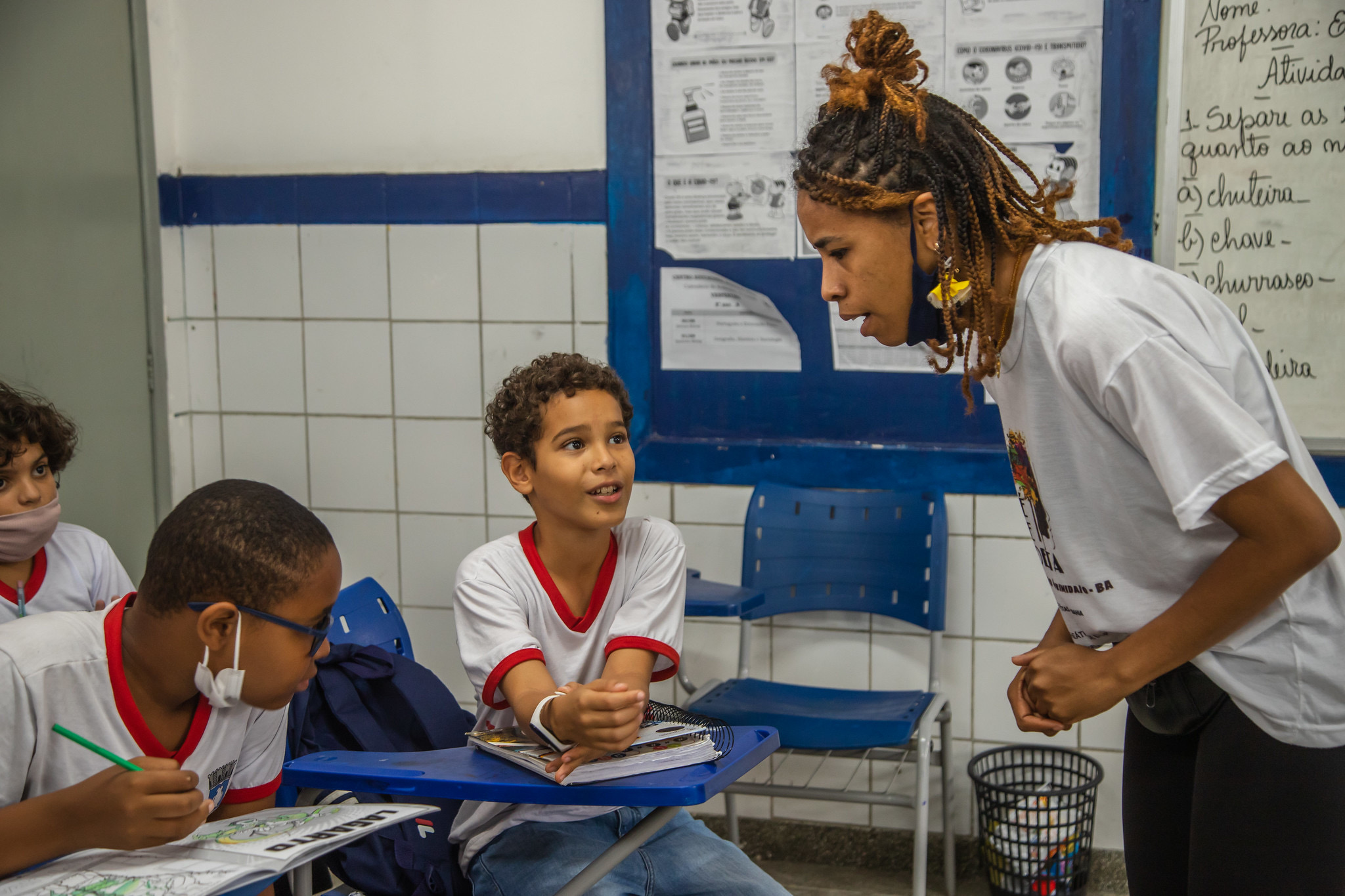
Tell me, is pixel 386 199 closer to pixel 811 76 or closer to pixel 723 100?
pixel 723 100

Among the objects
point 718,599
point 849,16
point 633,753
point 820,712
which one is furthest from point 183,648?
point 849,16

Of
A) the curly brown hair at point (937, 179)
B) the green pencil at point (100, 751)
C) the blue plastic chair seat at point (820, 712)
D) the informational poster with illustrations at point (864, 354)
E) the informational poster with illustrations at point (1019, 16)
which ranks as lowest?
the blue plastic chair seat at point (820, 712)

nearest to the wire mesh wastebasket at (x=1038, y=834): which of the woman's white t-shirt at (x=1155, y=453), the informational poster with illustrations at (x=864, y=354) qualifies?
the informational poster with illustrations at (x=864, y=354)

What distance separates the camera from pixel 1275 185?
2.55m

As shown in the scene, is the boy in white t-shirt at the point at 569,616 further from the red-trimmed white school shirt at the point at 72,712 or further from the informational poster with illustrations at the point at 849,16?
the informational poster with illustrations at the point at 849,16

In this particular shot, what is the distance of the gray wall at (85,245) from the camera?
2789mm

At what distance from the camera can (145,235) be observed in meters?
3.12

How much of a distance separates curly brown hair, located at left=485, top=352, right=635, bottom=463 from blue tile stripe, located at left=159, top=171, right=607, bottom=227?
3.65 feet

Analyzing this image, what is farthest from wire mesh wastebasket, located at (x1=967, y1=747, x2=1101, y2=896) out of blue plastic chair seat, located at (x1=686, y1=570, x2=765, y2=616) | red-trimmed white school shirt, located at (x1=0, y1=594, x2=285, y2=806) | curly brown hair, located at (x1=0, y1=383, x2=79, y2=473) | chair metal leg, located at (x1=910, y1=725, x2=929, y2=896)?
curly brown hair, located at (x1=0, y1=383, x2=79, y2=473)

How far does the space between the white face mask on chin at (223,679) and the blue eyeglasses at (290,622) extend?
0.02 m

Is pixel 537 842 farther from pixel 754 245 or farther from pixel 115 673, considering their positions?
pixel 754 245

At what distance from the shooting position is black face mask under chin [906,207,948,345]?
1327 mm

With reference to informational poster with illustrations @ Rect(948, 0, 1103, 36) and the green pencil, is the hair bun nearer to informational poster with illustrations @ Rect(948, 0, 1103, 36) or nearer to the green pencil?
the green pencil

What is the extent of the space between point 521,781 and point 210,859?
1.13ft
